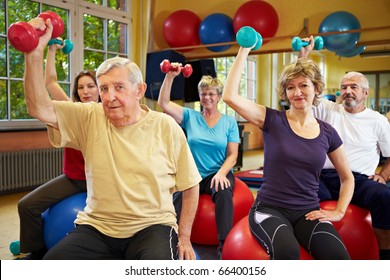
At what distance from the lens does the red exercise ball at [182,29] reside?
570 centimetres

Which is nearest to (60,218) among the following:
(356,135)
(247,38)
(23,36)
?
(23,36)

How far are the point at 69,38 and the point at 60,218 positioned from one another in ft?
11.5

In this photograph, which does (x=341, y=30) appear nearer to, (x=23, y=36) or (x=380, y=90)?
(x=23, y=36)

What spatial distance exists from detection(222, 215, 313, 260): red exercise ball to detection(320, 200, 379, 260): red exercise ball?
0.53 m

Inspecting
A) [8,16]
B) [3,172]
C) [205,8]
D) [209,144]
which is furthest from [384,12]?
[3,172]

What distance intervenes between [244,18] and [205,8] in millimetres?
1243

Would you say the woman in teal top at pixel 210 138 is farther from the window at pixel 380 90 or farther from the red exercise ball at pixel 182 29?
the window at pixel 380 90

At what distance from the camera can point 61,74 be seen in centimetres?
494

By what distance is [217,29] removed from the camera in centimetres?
548

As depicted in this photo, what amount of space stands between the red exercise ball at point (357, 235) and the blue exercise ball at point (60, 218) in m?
1.39

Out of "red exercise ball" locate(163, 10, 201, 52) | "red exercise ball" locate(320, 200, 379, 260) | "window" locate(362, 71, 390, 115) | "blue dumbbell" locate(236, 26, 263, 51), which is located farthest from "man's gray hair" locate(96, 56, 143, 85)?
"window" locate(362, 71, 390, 115)

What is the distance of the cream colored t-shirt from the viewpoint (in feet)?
4.52

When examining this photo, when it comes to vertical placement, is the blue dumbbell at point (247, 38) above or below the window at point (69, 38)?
below

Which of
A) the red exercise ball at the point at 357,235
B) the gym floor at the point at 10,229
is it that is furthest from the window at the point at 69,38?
the red exercise ball at the point at 357,235
